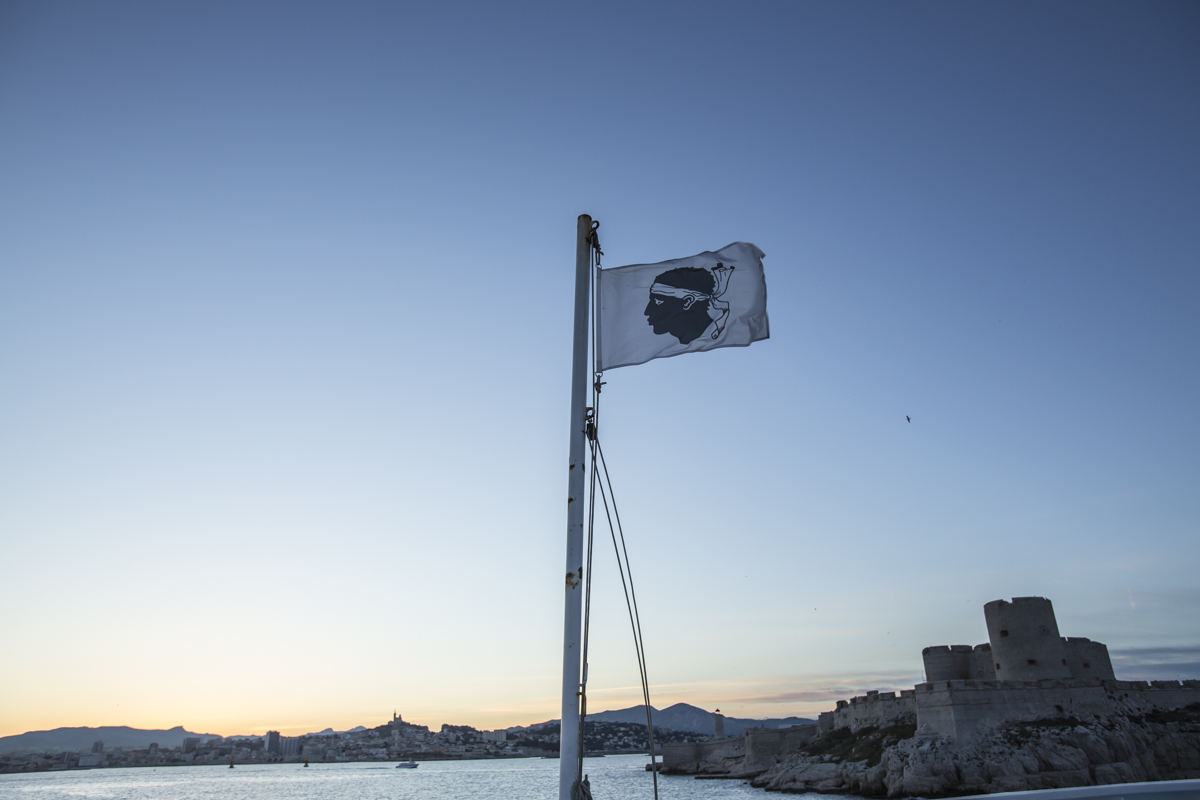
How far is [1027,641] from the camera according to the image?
42.2m

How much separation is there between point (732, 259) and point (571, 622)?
495 cm

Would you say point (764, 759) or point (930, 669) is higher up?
point (930, 669)

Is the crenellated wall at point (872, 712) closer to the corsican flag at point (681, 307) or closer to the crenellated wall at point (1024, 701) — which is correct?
the crenellated wall at point (1024, 701)

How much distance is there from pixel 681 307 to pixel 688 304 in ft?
0.43

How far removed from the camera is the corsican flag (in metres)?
8.10

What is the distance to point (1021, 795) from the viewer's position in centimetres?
565

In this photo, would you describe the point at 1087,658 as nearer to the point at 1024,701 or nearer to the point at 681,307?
the point at 1024,701

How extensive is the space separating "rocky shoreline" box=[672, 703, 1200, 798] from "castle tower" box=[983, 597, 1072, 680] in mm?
3611

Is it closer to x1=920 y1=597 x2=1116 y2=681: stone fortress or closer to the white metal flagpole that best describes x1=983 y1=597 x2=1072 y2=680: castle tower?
x1=920 y1=597 x2=1116 y2=681: stone fortress

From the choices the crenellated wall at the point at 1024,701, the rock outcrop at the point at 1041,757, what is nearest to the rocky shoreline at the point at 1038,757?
the rock outcrop at the point at 1041,757

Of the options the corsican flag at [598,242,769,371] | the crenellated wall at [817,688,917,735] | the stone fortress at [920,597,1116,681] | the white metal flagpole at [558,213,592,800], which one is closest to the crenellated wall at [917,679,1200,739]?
the stone fortress at [920,597,1116,681]

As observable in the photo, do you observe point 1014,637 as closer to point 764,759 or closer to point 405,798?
point 764,759

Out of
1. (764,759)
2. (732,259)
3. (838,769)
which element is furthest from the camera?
(764,759)

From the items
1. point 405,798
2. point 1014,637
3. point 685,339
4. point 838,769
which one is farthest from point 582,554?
point 405,798
